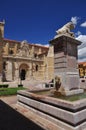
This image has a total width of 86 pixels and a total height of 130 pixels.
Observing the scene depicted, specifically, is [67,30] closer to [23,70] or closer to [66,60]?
[66,60]

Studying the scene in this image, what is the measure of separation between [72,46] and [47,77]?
36738mm

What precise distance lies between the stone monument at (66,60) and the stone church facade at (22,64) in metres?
29.4

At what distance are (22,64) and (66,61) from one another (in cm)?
3511

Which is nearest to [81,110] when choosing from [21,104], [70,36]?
[21,104]

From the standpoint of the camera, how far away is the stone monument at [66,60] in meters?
8.11

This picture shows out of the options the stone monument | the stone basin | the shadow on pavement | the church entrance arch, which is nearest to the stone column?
the church entrance arch

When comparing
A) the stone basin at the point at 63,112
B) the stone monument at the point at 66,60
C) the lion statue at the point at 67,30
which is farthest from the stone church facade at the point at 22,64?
the stone basin at the point at 63,112

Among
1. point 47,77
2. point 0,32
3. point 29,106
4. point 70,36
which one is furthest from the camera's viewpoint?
point 47,77

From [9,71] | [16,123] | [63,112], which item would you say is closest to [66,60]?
[63,112]

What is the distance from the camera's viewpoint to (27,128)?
516 centimetres

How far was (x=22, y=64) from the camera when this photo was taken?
42.6 meters

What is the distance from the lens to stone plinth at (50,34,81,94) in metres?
8.13

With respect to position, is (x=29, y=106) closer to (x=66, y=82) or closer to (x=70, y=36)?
(x=66, y=82)

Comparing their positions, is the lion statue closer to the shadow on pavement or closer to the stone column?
the shadow on pavement
